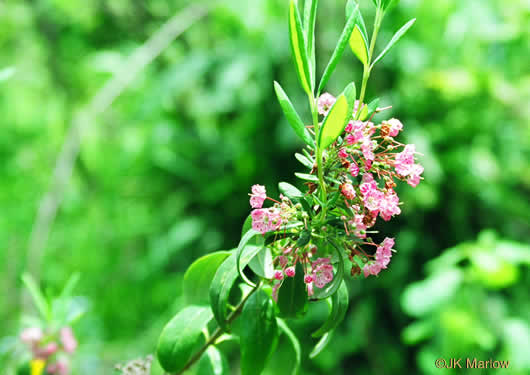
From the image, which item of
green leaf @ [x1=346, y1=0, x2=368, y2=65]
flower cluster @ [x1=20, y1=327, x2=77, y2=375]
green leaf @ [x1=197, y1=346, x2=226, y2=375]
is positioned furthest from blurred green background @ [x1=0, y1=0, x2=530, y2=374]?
green leaf @ [x1=346, y1=0, x2=368, y2=65]

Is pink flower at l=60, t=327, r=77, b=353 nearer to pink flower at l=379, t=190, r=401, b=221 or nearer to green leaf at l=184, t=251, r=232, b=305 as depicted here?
green leaf at l=184, t=251, r=232, b=305

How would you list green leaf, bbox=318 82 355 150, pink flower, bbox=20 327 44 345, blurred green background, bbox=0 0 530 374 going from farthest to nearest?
blurred green background, bbox=0 0 530 374, pink flower, bbox=20 327 44 345, green leaf, bbox=318 82 355 150

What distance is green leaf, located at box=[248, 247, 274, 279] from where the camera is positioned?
0.30 m

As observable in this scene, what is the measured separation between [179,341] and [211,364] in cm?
6

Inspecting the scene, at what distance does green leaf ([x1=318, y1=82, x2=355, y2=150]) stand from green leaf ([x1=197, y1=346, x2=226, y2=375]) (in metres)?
0.21

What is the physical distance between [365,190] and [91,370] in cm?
92

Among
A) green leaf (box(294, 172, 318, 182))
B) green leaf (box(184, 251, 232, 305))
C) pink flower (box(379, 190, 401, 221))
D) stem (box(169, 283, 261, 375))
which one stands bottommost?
stem (box(169, 283, 261, 375))

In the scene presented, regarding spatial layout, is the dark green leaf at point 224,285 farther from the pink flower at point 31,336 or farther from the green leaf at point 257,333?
the pink flower at point 31,336

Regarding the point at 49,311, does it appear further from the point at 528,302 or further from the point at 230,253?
the point at 528,302

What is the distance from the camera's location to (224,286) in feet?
0.97

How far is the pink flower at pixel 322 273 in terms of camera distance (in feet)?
0.94

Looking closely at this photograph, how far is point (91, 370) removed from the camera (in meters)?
0.99

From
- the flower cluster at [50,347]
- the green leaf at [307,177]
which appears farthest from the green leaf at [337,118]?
the flower cluster at [50,347]

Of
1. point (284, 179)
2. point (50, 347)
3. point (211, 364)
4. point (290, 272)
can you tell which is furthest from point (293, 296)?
point (284, 179)
